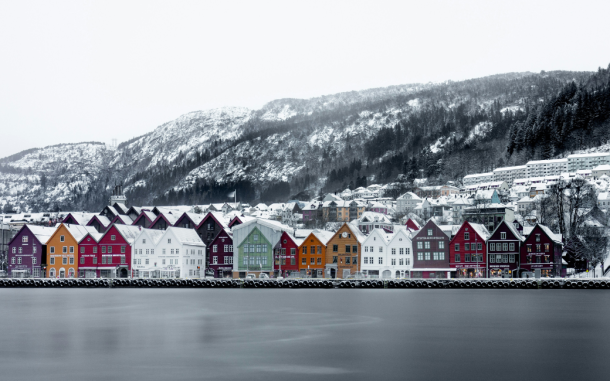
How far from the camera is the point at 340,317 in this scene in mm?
45344

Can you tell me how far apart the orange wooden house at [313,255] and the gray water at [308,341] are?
41902 millimetres

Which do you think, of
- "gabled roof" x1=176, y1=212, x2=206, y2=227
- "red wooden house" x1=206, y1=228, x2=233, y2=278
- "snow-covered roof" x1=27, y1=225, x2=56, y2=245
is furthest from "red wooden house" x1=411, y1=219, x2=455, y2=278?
"snow-covered roof" x1=27, y1=225, x2=56, y2=245

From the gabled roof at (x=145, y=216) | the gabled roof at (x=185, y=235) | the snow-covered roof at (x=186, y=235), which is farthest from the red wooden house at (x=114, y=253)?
the gabled roof at (x=145, y=216)

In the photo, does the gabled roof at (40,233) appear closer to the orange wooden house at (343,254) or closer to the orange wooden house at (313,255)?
the orange wooden house at (313,255)

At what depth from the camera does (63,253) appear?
4067 inches

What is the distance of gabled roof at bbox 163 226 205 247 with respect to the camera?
328 feet

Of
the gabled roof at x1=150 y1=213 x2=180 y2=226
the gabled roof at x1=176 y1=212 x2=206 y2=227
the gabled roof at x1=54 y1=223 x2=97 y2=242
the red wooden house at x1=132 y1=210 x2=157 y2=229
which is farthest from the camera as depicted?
the red wooden house at x1=132 y1=210 x2=157 y2=229

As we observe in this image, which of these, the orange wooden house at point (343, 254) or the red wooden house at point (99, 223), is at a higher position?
the red wooden house at point (99, 223)

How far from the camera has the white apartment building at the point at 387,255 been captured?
96562 millimetres

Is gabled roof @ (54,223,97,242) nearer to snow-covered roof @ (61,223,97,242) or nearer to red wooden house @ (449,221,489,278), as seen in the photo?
snow-covered roof @ (61,223,97,242)

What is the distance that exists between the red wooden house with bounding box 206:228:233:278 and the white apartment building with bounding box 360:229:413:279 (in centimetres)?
1972

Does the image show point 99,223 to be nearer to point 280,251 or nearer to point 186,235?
point 186,235

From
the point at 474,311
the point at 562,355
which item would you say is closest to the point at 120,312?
the point at 474,311

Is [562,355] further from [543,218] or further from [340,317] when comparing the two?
[543,218]
